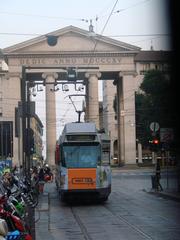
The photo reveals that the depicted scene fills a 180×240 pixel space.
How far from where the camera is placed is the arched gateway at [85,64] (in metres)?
84.6

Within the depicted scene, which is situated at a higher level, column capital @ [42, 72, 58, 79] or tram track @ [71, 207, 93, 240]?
column capital @ [42, 72, 58, 79]

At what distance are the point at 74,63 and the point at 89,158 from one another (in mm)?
59878

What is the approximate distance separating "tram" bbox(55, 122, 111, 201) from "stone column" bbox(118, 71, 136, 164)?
60524 mm

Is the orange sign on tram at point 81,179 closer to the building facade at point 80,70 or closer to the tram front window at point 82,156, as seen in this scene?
the tram front window at point 82,156

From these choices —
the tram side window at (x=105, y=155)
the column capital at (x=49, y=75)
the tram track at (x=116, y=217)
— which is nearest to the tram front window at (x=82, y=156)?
the tram side window at (x=105, y=155)

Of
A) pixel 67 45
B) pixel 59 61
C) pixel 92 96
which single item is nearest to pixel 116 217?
pixel 59 61

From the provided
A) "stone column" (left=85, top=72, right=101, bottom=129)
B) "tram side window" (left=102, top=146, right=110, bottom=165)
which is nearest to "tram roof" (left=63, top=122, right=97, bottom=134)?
"tram side window" (left=102, top=146, right=110, bottom=165)

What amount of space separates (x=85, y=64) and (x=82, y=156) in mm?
60676

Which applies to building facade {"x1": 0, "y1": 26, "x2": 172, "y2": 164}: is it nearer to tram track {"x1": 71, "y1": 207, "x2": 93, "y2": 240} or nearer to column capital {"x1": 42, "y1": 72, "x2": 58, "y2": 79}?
column capital {"x1": 42, "y1": 72, "x2": 58, "y2": 79}

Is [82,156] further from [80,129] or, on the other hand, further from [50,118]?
[50,118]

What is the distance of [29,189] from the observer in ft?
78.3

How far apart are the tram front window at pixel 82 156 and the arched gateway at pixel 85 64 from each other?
57.9m

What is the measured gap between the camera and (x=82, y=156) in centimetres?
2472

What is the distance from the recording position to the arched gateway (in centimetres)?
8462
